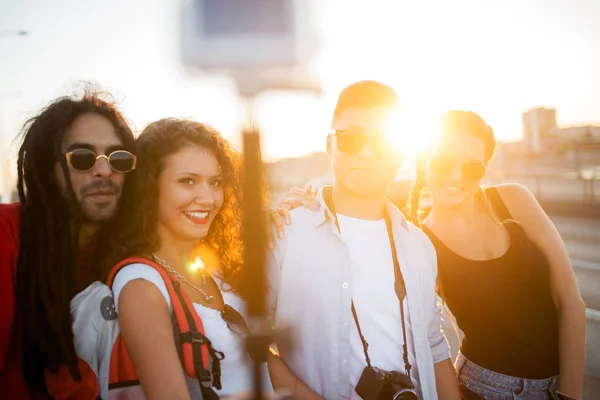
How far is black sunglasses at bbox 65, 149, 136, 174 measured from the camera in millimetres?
2453

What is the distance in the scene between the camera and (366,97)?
238 centimetres

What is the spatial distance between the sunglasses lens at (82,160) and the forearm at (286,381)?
1.53 m

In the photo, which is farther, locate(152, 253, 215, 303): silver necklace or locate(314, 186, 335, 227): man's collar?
locate(314, 186, 335, 227): man's collar

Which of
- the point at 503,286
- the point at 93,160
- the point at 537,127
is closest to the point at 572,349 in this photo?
the point at 503,286

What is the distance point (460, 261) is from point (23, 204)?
2680mm

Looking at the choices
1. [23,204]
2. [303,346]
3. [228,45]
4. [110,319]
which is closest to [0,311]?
[110,319]

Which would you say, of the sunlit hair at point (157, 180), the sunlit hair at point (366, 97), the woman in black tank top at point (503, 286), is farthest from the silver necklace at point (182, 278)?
the woman in black tank top at point (503, 286)

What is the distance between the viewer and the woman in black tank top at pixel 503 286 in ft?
8.52

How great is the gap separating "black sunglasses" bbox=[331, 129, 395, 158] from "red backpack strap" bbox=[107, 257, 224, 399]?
1.16 m

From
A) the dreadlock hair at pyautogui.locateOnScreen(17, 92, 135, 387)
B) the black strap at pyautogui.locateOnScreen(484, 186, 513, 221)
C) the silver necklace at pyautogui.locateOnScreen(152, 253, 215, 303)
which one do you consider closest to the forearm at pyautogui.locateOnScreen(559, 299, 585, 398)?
the black strap at pyautogui.locateOnScreen(484, 186, 513, 221)

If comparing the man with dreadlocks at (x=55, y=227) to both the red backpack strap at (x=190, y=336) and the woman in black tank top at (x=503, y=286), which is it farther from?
the woman in black tank top at (x=503, y=286)

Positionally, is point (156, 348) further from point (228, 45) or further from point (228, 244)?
point (228, 45)

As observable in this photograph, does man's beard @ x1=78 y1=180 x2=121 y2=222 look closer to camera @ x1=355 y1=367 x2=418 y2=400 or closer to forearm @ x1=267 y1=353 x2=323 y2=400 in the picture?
forearm @ x1=267 y1=353 x2=323 y2=400

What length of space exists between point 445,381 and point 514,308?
63 cm
